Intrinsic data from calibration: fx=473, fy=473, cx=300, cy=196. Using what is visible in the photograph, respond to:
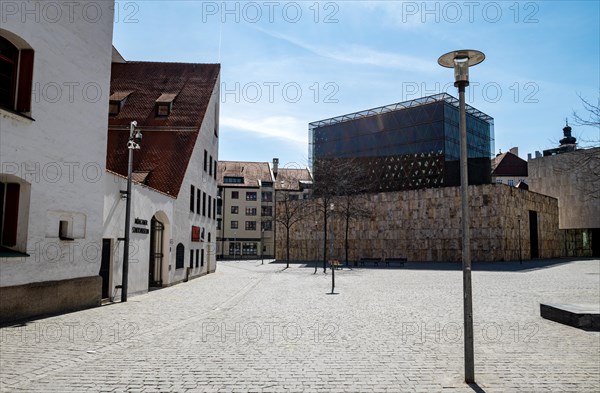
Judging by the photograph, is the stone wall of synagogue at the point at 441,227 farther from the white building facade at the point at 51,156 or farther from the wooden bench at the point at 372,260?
the white building facade at the point at 51,156

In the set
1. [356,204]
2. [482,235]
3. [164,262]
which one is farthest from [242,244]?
[164,262]

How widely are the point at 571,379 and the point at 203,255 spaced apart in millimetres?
29070

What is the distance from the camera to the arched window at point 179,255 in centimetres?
2609

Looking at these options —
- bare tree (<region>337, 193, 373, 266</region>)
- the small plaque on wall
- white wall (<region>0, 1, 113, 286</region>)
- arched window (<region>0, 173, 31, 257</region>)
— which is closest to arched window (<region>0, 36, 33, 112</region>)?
white wall (<region>0, 1, 113, 286</region>)

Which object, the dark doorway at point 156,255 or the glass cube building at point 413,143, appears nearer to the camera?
the dark doorway at point 156,255

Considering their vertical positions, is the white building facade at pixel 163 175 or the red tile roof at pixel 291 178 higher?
the red tile roof at pixel 291 178

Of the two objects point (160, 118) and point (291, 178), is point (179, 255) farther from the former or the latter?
point (291, 178)

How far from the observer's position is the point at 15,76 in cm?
1276

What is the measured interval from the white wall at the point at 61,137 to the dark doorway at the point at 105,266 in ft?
3.58

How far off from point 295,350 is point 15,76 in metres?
10.5

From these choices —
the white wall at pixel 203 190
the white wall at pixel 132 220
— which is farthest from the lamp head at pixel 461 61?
the white wall at pixel 203 190

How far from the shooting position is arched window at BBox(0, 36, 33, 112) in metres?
12.4

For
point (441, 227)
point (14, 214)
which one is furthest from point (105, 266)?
point (441, 227)

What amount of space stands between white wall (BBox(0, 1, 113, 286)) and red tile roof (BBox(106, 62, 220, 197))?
10.1m
